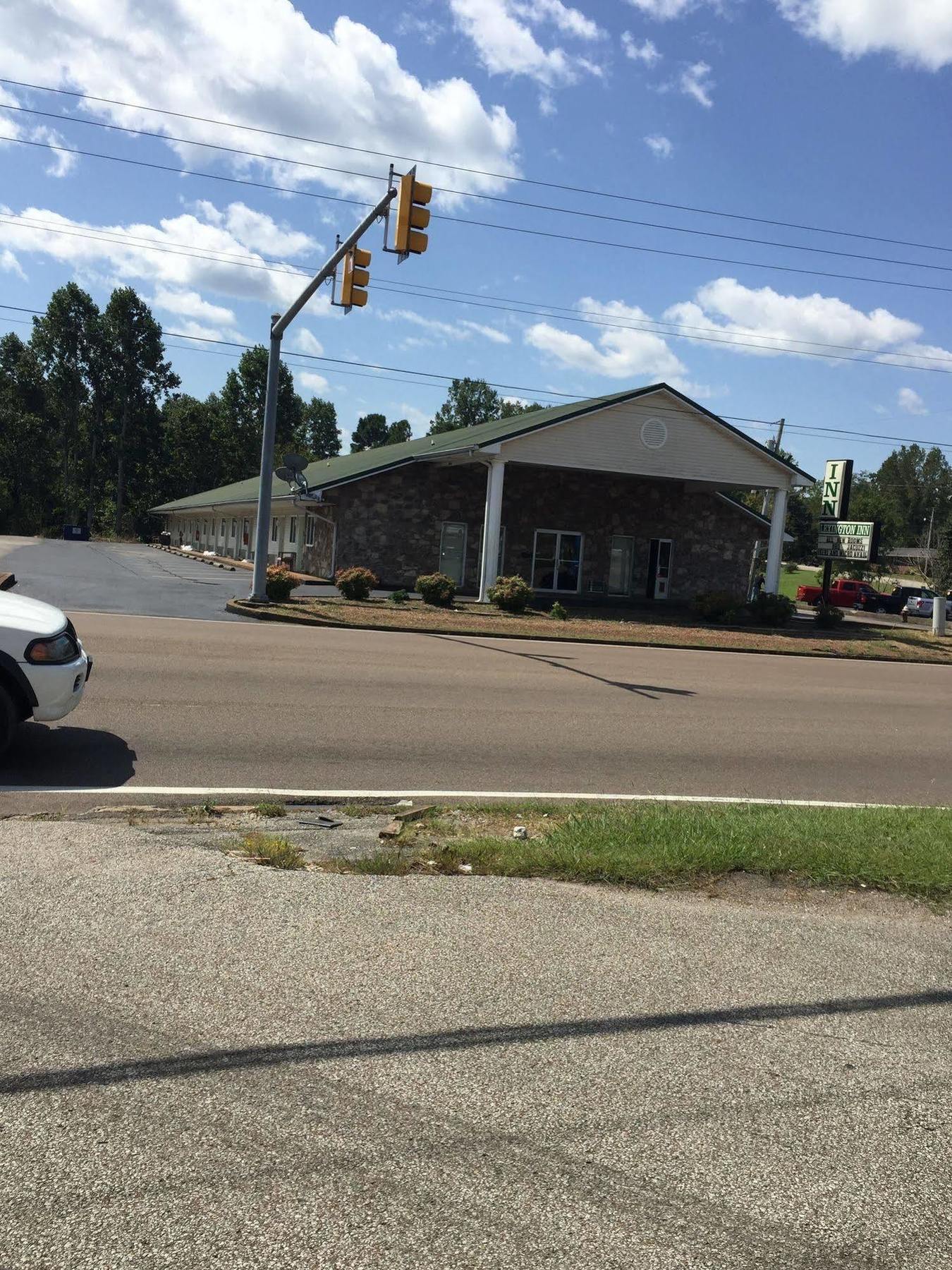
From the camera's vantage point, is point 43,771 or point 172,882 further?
point 43,771

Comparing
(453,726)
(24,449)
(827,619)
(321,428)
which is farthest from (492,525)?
(321,428)

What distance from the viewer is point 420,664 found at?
15.4 m

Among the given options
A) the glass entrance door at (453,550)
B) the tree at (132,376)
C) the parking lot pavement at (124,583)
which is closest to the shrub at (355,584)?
the parking lot pavement at (124,583)

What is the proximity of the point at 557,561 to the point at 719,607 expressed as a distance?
23.8ft

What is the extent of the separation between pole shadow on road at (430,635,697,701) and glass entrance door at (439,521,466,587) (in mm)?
13083

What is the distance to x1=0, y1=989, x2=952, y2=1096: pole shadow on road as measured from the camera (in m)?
3.38

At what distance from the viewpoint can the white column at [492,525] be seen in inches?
1155

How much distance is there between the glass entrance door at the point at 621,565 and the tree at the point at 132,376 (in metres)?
57.3

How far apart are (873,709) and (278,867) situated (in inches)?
446

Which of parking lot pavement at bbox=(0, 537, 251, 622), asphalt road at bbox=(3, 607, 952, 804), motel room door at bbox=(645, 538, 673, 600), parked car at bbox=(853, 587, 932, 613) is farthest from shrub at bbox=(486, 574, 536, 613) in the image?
parked car at bbox=(853, 587, 932, 613)

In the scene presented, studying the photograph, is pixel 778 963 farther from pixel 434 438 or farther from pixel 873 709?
pixel 434 438

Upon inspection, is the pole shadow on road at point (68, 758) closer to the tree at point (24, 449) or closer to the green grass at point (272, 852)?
the green grass at point (272, 852)

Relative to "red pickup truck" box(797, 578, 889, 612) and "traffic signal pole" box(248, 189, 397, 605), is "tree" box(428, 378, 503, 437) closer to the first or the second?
"red pickup truck" box(797, 578, 889, 612)

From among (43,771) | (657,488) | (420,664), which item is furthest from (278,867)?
(657,488)
